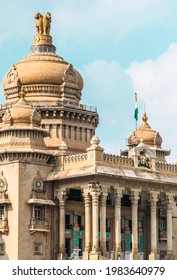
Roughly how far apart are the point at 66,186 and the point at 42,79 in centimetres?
1409

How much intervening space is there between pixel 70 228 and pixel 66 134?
10577 millimetres

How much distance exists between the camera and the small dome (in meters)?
78.8

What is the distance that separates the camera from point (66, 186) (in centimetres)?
7850

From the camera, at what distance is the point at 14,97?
88750 millimetres

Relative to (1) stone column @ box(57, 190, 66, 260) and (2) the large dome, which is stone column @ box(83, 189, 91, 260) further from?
(2) the large dome

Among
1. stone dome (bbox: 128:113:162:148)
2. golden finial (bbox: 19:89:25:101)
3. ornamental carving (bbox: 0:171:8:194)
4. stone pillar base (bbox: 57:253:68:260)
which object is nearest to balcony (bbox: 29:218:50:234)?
stone pillar base (bbox: 57:253:68:260)

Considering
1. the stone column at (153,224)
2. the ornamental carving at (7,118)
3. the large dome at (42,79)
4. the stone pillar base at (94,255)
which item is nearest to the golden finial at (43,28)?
the large dome at (42,79)

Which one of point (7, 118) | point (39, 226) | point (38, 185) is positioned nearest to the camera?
point (39, 226)

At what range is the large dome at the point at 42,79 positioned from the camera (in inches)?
3474

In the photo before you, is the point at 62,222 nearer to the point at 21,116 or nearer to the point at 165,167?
the point at 21,116

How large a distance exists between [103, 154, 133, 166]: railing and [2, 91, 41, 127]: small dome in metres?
6.88

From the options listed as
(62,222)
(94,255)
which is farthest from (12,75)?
(94,255)
